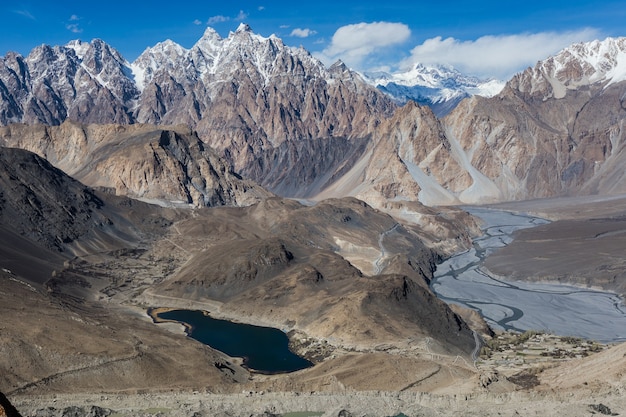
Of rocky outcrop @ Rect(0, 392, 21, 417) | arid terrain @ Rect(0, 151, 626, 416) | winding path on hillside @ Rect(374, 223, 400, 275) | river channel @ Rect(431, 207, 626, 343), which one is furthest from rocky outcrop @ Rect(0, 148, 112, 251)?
rocky outcrop @ Rect(0, 392, 21, 417)

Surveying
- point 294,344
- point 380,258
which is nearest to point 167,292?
point 294,344

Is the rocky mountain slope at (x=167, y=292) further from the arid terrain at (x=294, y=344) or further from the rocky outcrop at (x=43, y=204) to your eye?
the rocky outcrop at (x=43, y=204)

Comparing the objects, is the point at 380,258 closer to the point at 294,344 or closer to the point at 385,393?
Answer: the point at 294,344

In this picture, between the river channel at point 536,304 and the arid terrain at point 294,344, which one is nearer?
the arid terrain at point 294,344

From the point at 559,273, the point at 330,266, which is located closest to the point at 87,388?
the point at 330,266

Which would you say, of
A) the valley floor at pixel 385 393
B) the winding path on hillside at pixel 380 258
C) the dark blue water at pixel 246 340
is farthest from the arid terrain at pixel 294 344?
the dark blue water at pixel 246 340

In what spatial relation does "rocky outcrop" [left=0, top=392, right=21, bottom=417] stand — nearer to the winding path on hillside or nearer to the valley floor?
the valley floor
